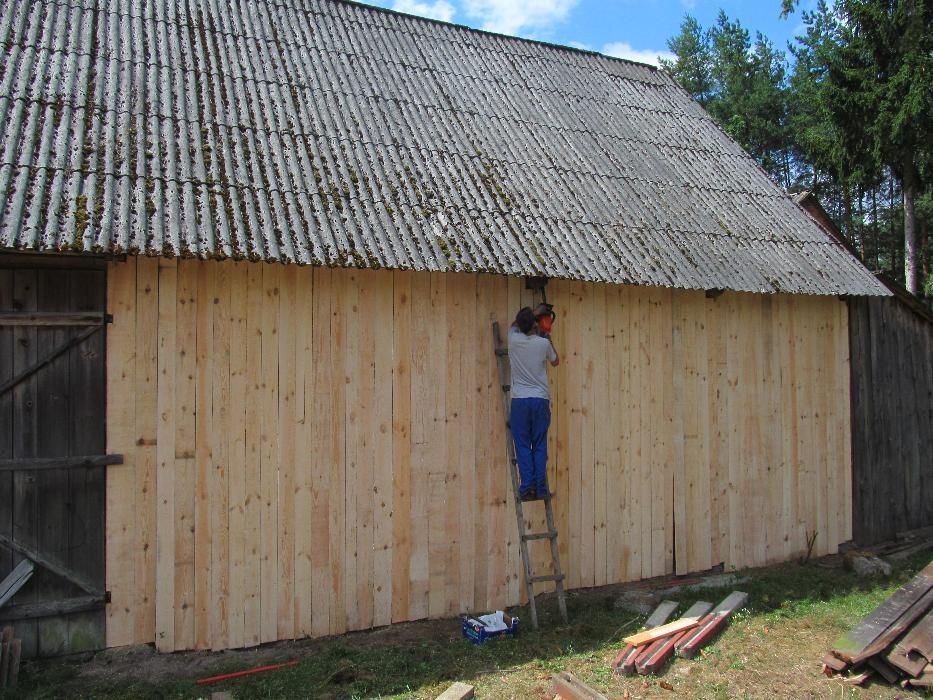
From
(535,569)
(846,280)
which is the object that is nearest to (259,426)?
(535,569)

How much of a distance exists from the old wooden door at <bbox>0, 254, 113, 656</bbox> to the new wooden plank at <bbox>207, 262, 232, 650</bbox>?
0.77m

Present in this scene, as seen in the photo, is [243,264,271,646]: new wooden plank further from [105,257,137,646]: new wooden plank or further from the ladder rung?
the ladder rung

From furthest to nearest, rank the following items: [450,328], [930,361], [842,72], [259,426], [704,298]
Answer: [842,72], [930,361], [704,298], [450,328], [259,426]

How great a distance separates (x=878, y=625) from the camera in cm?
588

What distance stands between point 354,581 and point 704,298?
15.3 feet

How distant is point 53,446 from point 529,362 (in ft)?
12.4

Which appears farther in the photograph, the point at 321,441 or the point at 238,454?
the point at 321,441

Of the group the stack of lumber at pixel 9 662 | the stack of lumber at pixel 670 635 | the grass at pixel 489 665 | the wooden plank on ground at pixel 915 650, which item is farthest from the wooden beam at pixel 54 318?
the wooden plank on ground at pixel 915 650

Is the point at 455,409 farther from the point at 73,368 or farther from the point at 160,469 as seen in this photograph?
the point at 73,368

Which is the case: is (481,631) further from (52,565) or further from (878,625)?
(52,565)

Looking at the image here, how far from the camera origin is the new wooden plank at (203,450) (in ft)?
18.8

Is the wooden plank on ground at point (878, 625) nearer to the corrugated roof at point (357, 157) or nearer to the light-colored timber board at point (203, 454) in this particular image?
the corrugated roof at point (357, 157)

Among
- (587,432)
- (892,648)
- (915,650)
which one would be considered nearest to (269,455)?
(587,432)

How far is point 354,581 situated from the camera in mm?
6273
